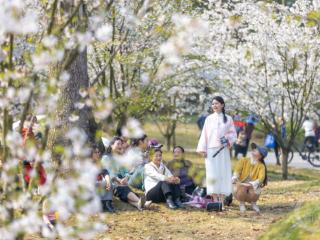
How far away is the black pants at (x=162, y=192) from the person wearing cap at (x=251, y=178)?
2.81ft

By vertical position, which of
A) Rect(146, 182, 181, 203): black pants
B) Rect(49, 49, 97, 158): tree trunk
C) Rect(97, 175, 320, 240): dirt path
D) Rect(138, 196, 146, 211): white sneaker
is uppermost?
Rect(49, 49, 97, 158): tree trunk

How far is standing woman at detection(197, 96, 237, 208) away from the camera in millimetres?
9750

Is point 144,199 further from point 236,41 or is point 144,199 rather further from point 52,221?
point 236,41

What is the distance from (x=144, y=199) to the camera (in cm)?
964

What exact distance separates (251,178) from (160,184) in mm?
1328

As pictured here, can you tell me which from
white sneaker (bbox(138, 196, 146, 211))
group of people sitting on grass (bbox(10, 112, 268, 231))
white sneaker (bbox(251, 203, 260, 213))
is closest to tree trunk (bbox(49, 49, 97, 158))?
group of people sitting on grass (bbox(10, 112, 268, 231))

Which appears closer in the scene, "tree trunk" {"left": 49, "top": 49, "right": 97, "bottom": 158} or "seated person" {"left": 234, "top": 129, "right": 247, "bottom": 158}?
"tree trunk" {"left": 49, "top": 49, "right": 97, "bottom": 158}

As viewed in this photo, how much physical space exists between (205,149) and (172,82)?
17.3 feet

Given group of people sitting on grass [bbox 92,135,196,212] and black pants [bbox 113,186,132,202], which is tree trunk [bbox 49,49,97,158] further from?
black pants [bbox 113,186,132,202]

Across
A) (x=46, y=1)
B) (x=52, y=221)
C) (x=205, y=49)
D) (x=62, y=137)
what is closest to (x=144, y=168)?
(x=62, y=137)

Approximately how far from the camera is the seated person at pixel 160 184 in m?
9.80

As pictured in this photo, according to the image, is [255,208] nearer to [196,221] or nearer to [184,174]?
[196,221]

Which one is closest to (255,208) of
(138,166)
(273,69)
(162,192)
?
(162,192)

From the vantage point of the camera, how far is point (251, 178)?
32.1 feet
